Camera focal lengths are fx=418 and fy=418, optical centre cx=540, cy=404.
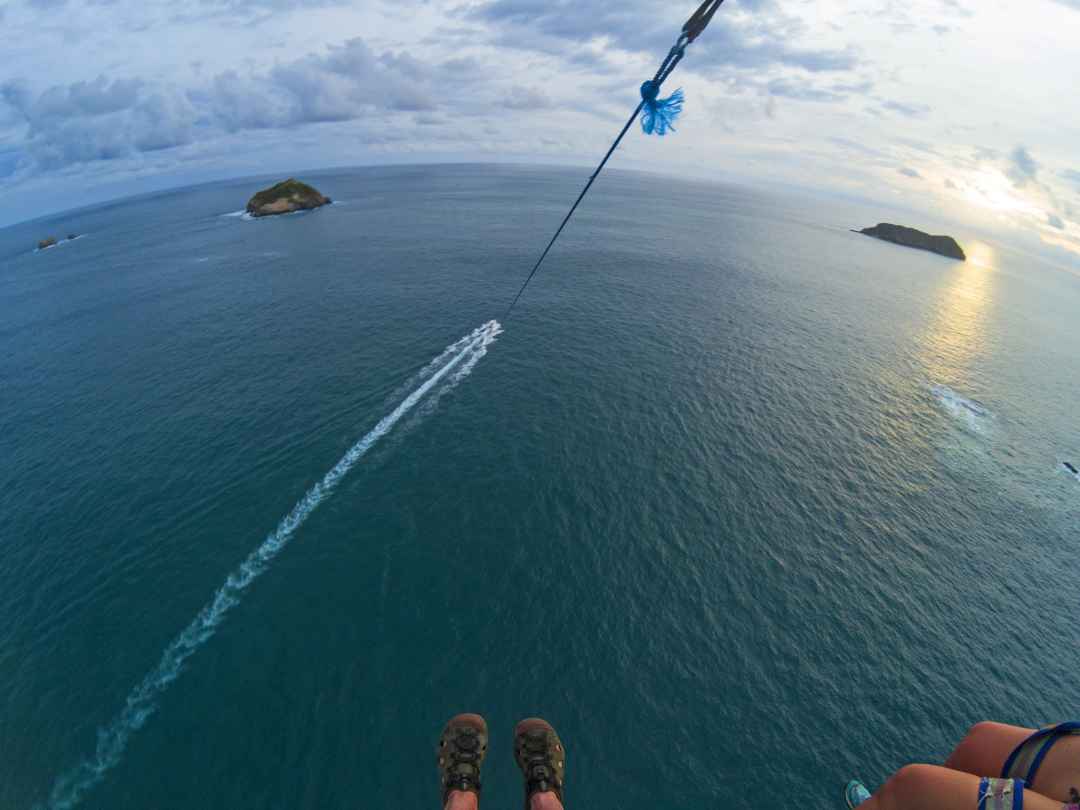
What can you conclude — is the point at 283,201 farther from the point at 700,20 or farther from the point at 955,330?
the point at 955,330

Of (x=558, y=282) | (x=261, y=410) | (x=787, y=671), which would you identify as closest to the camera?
(x=787, y=671)

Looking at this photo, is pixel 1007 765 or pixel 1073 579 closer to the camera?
pixel 1007 765

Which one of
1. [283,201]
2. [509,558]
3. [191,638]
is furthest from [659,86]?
[283,201]

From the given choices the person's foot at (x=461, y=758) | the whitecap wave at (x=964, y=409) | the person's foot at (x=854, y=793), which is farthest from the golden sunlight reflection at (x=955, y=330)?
the person's foot at (x=461, y=758)

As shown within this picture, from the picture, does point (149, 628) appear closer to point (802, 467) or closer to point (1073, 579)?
point (802, 467)

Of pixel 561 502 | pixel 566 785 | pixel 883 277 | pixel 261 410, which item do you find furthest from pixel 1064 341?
pixel 261 410

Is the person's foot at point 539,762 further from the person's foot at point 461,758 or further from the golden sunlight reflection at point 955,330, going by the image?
the golden sunlight reflection at point 955,330
